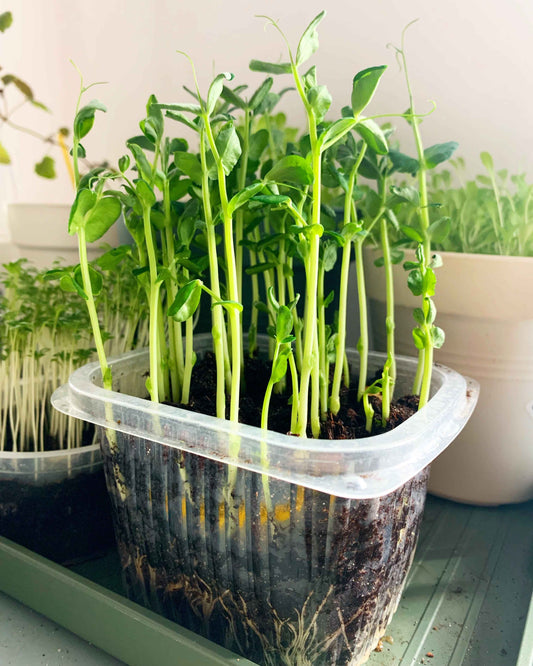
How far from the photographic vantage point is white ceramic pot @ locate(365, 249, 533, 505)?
702mm

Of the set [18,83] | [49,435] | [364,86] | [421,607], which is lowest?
[421,607]

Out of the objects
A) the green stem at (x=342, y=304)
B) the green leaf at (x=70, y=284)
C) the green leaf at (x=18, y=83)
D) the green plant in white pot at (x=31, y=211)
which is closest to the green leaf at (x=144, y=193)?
the green leaf at (x=70, y=284)

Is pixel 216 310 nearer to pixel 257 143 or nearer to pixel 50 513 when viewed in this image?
pixel 257 143

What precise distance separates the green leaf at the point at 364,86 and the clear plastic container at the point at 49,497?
0.52 meters

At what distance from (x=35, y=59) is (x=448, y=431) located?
1.18 m

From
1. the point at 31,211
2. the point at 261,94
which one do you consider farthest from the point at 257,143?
the point at 31,211

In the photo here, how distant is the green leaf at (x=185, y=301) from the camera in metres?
0.48

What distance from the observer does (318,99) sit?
470 millimetres

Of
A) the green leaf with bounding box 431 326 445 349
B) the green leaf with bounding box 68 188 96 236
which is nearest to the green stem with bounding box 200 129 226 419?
the green leaf with bounding box 68 188 96 236

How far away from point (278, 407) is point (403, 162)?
322mm

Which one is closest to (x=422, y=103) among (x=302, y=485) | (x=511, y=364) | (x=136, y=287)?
(x=511, y=364)

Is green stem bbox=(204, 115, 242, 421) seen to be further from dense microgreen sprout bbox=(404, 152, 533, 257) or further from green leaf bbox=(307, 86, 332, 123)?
dense microgreen sprout bbox=(404, 152, 533, 257)

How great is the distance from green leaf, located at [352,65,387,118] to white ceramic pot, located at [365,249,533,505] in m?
0.30

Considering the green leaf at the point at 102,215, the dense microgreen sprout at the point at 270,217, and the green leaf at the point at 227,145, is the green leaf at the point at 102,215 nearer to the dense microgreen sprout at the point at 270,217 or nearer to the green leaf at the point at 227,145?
the dense microgreen sprout at the point at 270,217
